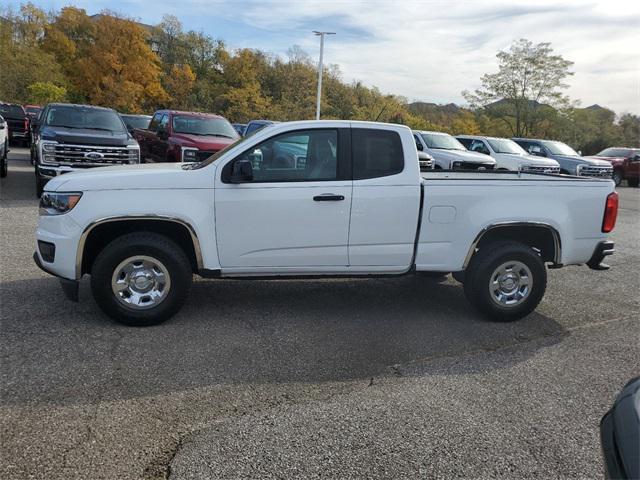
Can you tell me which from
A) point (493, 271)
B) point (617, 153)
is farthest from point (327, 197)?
point (617, 153)

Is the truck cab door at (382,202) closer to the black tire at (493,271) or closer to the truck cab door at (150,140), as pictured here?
the black tire at (493,271)

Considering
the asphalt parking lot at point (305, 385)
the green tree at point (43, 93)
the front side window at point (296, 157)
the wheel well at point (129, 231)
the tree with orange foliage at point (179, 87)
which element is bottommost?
the asphalt parking lot at point (305, 385)

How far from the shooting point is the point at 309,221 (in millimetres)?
4914

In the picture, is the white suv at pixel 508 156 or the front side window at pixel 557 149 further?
the front side window at pixel 557 149

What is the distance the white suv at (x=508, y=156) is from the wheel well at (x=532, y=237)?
12.8 metres

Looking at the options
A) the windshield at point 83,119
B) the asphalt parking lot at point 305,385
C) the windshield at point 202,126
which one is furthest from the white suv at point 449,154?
the asphalt parking lot at point 305,385

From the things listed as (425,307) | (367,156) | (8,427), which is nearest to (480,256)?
(425,307)

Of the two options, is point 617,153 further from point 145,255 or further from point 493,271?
point 145,255

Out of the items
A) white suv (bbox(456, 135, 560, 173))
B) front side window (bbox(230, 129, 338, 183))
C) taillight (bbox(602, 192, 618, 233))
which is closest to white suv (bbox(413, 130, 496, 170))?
white suv (bbox(456, 135, 560, 173))

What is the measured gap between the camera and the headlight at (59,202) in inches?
182

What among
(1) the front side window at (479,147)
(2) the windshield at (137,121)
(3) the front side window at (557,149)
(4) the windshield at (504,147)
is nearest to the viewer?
(4) the windshield at (504,147)

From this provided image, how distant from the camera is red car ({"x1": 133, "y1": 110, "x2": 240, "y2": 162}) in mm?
11823

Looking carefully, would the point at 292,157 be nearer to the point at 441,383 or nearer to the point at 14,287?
the point at 441,383

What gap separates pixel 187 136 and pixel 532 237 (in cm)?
884
